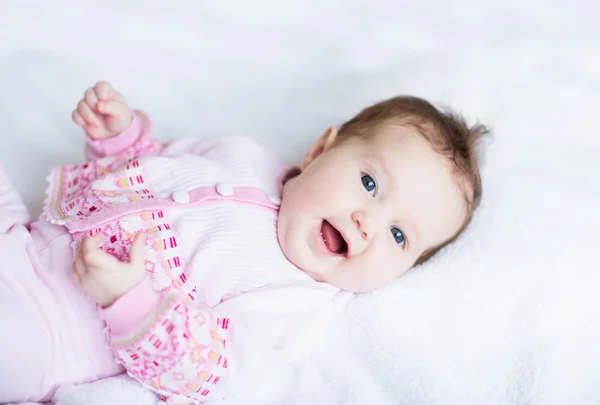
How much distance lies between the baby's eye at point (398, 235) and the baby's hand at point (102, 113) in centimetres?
65

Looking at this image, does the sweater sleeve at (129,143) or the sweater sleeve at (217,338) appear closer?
the sweater sleeve at (217,338)

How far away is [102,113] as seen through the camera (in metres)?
1.48

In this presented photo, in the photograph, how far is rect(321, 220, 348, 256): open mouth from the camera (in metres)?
1.34

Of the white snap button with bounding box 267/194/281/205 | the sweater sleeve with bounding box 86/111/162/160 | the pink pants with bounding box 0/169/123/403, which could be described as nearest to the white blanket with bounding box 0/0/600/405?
the pink pants with bounding box 0/169/123/403

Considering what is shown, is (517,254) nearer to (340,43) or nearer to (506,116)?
(506,116)

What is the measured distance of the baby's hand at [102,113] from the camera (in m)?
1.45

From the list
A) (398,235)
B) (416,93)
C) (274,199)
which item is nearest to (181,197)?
(274,199)

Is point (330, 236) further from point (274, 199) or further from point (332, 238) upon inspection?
point (274, 199)

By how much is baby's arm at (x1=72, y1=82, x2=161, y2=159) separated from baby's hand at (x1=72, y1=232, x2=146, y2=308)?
0.47 m

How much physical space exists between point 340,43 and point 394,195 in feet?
2.70

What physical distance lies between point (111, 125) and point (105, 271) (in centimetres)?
54

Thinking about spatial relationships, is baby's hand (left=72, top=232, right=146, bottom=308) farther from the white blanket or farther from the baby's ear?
the baby's ear

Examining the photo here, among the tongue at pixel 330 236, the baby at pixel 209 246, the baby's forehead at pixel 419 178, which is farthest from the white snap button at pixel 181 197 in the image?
the baby's forehead at pixel 419 178

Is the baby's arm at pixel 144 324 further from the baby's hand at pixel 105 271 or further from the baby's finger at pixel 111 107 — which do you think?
the baby's finger at pixel 111 107
